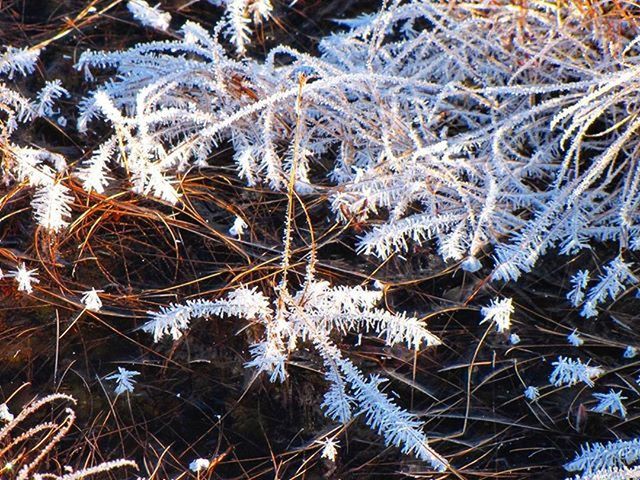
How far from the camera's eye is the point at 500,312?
5.19ft

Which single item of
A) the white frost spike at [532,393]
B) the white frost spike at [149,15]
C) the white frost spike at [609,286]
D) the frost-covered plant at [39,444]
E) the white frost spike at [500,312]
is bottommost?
the frost-covered plant at [39,444]

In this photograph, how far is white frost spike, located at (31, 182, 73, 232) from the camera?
163cm

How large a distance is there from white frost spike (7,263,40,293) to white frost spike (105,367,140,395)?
0.30 meters

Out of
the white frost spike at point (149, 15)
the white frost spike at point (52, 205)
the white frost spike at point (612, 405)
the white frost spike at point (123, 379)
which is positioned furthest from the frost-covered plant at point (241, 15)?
the white frost spike at point (612, 405)

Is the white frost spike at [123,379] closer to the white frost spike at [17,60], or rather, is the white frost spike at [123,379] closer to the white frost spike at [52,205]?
the white frost spike at [52,205]

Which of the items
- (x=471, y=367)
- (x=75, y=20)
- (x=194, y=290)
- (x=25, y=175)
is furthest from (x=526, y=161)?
(x=75, y=20)

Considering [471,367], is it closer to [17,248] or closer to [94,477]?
[94,477]

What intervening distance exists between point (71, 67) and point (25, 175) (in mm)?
597

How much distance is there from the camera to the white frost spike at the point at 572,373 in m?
1.52

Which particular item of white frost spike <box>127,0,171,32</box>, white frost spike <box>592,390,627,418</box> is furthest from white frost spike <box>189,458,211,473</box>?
white frost spike <box>127,0,171,32</box>

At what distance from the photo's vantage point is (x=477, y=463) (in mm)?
1470

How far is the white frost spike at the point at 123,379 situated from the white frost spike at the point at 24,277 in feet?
0.97

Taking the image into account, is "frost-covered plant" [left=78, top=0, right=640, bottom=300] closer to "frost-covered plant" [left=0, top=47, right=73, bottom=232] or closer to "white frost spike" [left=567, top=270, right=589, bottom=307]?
"white frost spike" [left=567, top=270, right=589, bottom=307]

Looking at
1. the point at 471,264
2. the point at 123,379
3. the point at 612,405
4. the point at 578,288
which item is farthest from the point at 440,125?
the point at 123,379
